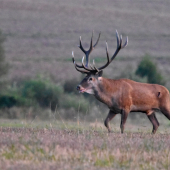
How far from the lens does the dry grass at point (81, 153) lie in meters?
8.17

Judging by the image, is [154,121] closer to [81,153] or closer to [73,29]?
[81,153]

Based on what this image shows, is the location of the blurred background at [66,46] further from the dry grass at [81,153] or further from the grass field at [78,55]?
the dry grass at [81,153]

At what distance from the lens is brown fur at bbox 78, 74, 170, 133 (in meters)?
14.0

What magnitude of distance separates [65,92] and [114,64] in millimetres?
15977

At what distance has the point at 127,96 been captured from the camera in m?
14.1

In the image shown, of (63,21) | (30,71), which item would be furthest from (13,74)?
(63,21)

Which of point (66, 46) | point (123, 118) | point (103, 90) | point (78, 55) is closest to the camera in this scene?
point (123, 118)

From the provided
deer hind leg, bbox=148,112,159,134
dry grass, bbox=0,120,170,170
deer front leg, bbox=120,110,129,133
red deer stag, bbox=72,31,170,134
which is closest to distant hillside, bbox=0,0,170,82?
deer hind leg, bbox=148,112,159,134

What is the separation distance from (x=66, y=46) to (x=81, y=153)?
50.3 m

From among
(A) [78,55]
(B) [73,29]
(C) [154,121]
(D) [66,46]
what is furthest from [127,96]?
(B) [73,29]

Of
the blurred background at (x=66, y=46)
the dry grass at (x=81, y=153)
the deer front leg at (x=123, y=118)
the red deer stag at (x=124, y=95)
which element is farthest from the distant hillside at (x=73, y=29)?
the dry grass at (x=81, y=153)

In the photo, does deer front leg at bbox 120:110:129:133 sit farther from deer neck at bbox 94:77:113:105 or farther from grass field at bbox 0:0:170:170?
grass field at bbox 0:0:170:170

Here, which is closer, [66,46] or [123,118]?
[123,118]

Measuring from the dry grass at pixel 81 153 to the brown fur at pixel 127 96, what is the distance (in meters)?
3.54
